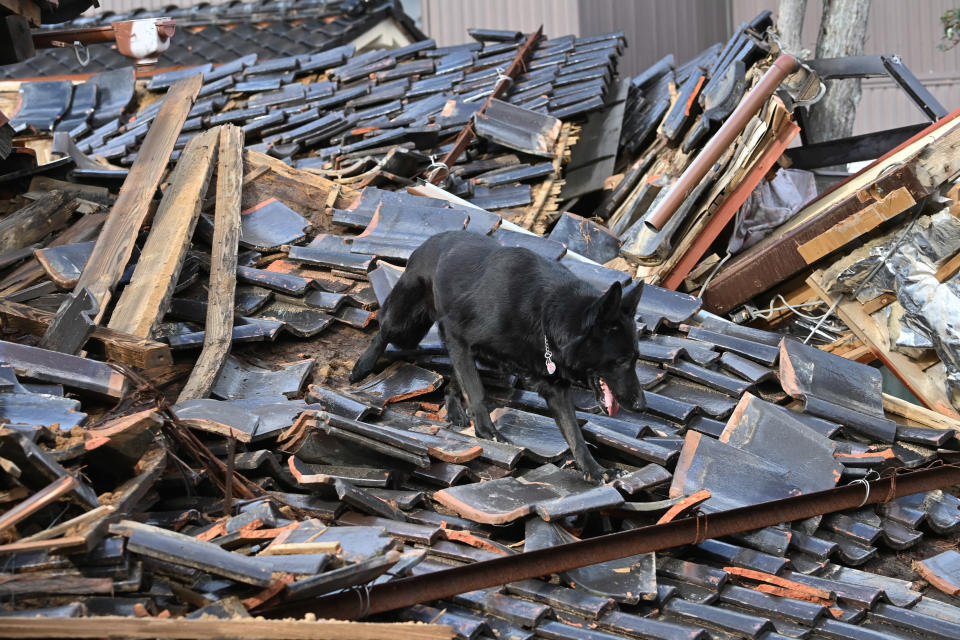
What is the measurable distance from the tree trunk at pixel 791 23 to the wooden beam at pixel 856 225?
5069 millimetres

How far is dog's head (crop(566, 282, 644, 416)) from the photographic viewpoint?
5.32 m

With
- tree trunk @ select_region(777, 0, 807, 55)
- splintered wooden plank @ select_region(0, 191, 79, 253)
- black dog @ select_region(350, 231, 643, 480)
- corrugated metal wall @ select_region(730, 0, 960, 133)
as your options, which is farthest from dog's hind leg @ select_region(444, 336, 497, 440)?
corrugated metal wall @ select_region(730, 0, 960, 133)

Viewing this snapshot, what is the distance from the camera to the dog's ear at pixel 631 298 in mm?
5285

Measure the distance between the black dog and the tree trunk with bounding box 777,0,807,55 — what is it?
742 centimetres

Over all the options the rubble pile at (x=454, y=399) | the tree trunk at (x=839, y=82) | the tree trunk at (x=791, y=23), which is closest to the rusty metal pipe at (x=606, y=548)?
the rubble pile at (x=454, y=399)

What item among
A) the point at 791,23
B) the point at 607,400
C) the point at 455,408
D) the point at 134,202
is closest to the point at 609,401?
the point at 607,400

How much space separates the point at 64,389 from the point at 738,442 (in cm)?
349

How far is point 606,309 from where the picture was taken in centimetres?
530

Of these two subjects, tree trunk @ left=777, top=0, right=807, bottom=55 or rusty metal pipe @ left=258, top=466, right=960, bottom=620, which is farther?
tree trunk @ left=777, top=0, right=807, bottom=55

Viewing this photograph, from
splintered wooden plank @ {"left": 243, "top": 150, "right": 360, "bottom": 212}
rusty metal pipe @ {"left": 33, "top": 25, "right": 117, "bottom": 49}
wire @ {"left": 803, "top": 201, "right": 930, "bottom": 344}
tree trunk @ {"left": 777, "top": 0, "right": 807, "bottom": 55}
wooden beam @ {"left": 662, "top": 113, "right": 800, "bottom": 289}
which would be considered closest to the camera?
wire @ {"left": 803, "top": 201, "right": 930, "bottom": 344}

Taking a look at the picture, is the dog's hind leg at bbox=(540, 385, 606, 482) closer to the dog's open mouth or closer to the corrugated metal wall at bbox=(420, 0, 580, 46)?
the dog's open mouth

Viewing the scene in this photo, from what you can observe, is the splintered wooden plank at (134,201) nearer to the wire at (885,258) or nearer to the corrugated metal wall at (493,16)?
the wire at (885,258)

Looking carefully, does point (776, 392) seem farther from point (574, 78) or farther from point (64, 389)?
point (574, 78)

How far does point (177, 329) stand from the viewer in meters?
6.47
